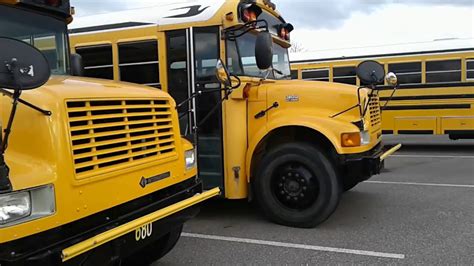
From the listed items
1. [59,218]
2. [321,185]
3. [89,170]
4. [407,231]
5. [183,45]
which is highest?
[183,45]

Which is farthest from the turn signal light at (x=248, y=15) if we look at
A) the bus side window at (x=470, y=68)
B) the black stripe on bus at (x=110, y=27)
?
the bus side window at (x=470, y=68)

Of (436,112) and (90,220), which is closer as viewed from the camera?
(90,220)

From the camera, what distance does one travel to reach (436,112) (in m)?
11.0

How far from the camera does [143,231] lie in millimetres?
2949

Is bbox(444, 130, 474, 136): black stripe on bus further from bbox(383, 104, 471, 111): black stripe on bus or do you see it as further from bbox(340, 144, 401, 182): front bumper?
bbox(340, 144, 401, 182): front bumper

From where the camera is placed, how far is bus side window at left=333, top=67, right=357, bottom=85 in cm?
1174

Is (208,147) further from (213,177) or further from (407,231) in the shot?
(407,231)

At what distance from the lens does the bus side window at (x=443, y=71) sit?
1085 cm

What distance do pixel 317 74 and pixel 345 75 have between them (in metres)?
0.73

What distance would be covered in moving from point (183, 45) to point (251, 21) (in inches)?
31.3

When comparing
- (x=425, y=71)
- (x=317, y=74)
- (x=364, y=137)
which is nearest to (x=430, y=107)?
(x=425, y=71)

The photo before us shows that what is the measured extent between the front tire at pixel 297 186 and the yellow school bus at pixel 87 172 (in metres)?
1.63

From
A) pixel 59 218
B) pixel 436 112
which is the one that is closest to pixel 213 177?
pixel 59 218

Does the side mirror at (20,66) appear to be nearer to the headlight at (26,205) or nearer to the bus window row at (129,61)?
the headlight at (26,205)
